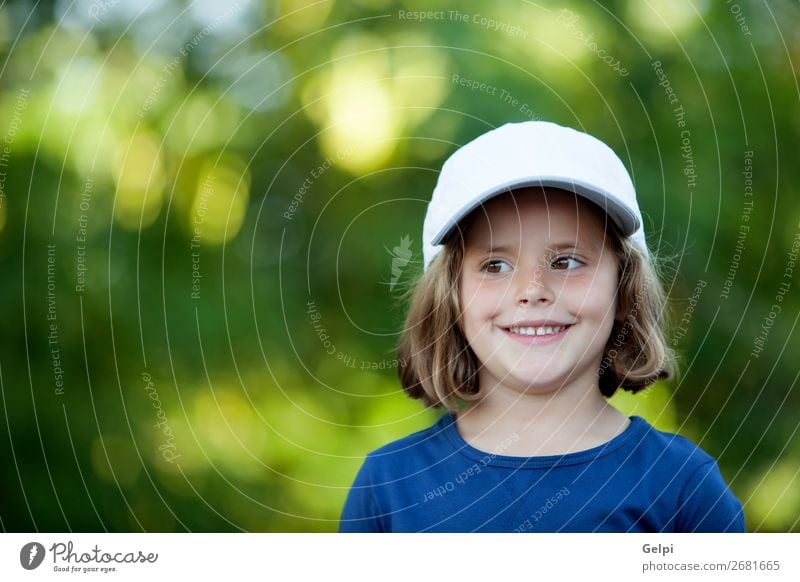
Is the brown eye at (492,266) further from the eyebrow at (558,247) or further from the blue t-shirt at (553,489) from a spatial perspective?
the blue t-shirt at (553,489)

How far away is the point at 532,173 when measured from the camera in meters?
0.73

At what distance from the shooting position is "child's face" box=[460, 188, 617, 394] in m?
0.75

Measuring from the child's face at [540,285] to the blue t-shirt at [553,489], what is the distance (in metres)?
0.07

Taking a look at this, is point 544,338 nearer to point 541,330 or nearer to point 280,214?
point 541,330

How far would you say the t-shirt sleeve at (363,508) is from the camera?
804 mm

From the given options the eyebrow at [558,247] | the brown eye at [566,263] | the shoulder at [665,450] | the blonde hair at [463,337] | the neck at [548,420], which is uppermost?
the eyebrow at [558,247]

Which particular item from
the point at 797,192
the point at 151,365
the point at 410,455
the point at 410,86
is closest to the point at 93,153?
the point at 151,365

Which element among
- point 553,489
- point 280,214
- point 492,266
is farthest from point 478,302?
point 280,214

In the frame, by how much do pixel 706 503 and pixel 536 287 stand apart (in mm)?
228

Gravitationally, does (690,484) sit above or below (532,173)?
below

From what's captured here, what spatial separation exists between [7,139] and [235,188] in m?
0.24

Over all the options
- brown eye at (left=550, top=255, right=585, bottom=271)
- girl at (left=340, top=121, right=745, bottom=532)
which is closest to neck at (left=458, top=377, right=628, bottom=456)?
girl at (left=340, top=121, right=745, bottom=532)

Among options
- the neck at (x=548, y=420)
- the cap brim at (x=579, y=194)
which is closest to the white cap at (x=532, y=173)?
the cap brim at (x=579, y=194)

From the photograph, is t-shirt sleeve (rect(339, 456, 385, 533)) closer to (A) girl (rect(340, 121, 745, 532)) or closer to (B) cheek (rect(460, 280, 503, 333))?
(A) girl (rect(340, 121, 745, 532))
